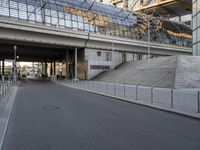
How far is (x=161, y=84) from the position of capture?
1054 inches

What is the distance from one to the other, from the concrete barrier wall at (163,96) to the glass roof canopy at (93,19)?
33.7 m

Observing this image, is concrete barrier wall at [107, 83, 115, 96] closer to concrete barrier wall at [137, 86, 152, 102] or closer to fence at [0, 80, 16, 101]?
concrete barrier wall at [137, 86, 152, 102]

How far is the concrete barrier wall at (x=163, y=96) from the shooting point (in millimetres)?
14312

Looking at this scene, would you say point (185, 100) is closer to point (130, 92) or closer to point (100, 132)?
point (130, 92)

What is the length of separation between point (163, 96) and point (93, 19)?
42.8 m

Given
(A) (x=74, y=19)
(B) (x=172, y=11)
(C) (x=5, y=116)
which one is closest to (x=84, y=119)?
(C) (x=5, y=116)

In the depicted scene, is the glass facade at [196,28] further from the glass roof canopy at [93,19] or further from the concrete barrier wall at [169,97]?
the glass roof canopy at [93,19]

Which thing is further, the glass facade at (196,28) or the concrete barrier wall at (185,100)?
the glass facade at (196,28)

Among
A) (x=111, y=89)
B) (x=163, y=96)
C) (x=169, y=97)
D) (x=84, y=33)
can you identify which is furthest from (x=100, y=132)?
(x=84, y=33)

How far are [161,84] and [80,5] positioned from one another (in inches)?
1412

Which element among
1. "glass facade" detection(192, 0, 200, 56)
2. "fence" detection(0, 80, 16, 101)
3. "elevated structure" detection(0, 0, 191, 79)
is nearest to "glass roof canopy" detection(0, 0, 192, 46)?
"elevated structure" detection(0, 0, 191, 79)

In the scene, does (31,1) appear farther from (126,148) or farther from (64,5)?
(126,148)

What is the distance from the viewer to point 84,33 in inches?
1940

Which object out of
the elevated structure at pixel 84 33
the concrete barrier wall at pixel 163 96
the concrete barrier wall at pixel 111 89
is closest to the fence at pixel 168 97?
the concrete barrier wall at pixel 163 96
